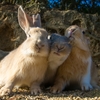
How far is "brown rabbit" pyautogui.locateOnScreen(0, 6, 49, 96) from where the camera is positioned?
3.54 m

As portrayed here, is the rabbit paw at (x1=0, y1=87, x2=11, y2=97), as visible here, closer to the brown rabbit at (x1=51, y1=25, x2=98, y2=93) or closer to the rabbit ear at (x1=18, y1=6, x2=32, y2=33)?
the brown rabbit at (x1=51, y1=25, x2=98, y2=93)

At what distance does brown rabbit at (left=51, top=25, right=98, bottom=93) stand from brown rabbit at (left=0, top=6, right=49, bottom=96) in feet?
1.06

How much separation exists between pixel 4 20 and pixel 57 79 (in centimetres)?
212

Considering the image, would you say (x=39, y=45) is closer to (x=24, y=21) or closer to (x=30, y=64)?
(x=30, y=64)

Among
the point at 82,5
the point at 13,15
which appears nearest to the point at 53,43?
the point at 13,15

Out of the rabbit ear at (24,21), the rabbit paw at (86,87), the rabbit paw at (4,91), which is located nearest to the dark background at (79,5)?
the rabbit ear at (24,21)

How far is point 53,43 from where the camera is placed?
3719 millimetres

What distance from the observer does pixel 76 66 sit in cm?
403

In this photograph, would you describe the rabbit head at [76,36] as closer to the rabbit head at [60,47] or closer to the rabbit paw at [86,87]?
the rabbit head at [60,47]

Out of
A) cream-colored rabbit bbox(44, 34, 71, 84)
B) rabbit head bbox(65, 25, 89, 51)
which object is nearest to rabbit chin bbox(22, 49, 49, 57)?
cream-colored rabbit bbox(44, 34, 71, 84)

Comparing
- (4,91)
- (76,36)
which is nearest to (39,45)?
(76,36)

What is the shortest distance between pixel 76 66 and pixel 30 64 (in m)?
0.70

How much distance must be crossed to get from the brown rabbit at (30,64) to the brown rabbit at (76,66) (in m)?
0.32

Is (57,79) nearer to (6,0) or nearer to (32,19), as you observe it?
(32,19)
